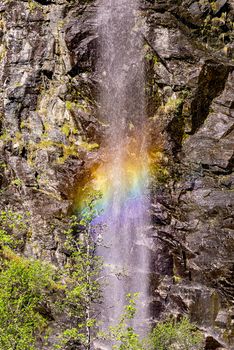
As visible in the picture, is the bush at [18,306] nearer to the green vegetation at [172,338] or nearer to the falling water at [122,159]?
the green vegetation at [172,338]

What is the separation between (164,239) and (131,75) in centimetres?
1258

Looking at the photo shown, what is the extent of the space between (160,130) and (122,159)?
3611 millimetres

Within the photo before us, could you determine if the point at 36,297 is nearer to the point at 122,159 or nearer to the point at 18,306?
the point at 18,306

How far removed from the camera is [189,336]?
2356 cm

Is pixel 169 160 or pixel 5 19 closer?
pixel 169 160

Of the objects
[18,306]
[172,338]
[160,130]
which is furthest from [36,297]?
[160,130]

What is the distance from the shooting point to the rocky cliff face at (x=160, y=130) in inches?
1065

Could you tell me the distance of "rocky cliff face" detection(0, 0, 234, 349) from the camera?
27.0 metres

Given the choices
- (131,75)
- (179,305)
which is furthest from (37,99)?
(179,305)

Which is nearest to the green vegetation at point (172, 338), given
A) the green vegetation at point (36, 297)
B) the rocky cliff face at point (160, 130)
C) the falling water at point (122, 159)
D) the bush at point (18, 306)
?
the rocky cliff face at point (160, 130)

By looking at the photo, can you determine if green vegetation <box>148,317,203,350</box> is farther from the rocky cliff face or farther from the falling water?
the falling water

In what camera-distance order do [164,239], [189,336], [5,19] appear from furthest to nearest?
[5,19] → [164,239] → [189,336]

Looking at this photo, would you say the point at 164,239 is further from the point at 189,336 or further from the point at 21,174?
the point at 21,174

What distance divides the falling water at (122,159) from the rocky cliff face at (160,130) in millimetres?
790
